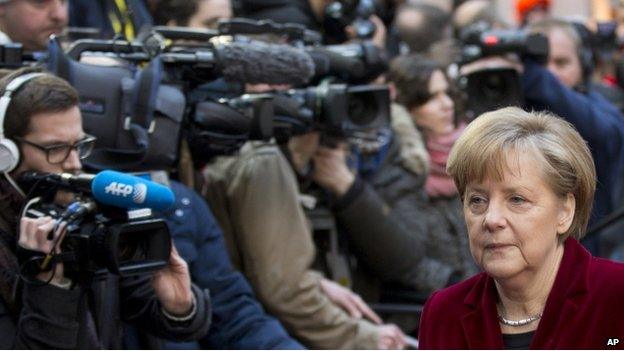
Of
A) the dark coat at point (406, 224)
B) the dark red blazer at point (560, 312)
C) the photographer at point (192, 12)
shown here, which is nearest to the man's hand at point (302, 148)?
the dark coat at point (406, 224)

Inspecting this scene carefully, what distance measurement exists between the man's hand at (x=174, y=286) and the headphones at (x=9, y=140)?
0.60 metres

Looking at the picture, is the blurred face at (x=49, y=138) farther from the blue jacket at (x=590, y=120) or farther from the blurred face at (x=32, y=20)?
the blue jacket at (x=590, y=120)

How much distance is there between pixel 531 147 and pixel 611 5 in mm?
9329

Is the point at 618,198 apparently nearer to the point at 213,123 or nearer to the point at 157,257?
the point at 213,123

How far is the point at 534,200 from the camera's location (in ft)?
10.7

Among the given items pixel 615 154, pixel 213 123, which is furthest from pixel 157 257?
pixel 615 154

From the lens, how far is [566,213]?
130 inches

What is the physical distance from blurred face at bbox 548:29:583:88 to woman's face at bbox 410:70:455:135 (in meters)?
0.75

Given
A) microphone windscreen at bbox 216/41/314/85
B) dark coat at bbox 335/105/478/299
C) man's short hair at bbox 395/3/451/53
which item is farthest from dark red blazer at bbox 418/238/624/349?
man's short hair at bbox 395/3/451/53

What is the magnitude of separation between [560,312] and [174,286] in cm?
155

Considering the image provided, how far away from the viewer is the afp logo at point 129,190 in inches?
151

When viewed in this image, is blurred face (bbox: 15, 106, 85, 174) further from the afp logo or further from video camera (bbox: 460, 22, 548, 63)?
video camera (bbox: 460, 22, 548, 63)

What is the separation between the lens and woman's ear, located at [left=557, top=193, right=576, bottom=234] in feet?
10.8

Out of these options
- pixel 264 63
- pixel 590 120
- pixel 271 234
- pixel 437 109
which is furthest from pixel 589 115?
pixel 264 63
